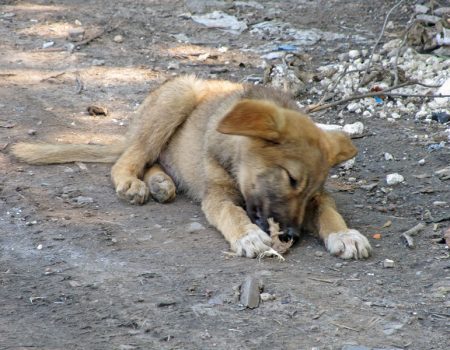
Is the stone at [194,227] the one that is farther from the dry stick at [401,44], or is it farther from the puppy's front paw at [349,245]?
the dry stick at [401,44]

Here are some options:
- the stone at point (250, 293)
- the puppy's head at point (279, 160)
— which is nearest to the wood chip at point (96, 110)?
the puppy's head at point (279, 160)

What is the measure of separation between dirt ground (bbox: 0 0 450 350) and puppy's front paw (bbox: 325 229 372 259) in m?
0.05

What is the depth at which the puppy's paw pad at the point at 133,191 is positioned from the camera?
18.0 feet

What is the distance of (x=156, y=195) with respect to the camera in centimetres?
561

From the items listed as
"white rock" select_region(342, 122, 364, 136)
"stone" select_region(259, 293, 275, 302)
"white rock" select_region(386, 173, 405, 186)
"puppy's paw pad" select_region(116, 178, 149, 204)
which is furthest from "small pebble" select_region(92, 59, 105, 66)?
"stone" select_region(259, 293, 275, 302)

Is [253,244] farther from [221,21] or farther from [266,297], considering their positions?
[221,21]

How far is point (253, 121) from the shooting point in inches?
190

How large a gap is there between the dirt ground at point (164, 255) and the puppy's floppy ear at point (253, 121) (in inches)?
24.8

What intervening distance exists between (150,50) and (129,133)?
8.46 ft

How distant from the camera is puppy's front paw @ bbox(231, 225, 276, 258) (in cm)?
462

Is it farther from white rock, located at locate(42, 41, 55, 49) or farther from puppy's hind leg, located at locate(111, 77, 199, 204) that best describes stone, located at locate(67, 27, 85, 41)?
puppy's hind leg, located at locate(111, 77, 199, 204)

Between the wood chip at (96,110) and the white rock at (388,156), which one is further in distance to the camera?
the wood chip at (96,110)

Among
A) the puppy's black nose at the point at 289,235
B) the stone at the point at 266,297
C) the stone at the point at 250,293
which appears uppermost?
the stone at the point at 250,293

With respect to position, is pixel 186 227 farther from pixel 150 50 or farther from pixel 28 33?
pixel 28 33
